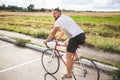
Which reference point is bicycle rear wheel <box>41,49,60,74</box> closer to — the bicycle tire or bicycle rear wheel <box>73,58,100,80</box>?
the bicycle tire

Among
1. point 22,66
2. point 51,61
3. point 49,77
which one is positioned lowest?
point 22,66

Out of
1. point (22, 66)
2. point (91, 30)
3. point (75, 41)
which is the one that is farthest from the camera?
point (91, 30)

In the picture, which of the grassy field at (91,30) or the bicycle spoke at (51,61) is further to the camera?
the grassy field at (91,30)

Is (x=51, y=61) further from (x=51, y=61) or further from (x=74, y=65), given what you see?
(x=74, y=65)

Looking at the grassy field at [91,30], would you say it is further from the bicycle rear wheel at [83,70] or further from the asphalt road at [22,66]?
the bicycle rear wheel at [83,70]

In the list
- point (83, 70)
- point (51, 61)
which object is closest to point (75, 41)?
point (83, 70)

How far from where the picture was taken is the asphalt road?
21.7 feet

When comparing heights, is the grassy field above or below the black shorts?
below

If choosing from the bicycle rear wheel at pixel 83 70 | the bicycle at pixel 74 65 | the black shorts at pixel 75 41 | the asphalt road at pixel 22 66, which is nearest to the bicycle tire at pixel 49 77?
the asphalt road at pixel 22 66

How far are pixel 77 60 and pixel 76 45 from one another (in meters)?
0.55

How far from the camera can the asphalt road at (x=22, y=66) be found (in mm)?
6605

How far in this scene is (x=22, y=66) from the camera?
25.4ft

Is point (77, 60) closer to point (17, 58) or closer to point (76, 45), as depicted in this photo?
point (76, 45)

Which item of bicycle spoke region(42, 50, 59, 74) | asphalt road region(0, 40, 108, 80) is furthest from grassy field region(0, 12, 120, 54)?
bicycle spoke region(42, 50, 59, 74)
